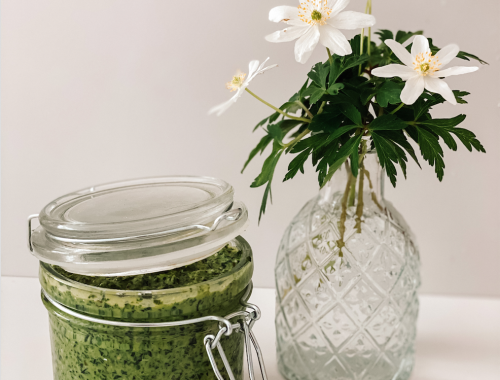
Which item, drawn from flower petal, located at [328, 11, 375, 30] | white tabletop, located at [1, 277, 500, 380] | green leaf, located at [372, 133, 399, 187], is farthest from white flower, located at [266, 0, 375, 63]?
white tabletop, located at [1, 277, 500, 380]

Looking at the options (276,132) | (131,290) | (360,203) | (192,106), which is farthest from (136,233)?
(192,106)

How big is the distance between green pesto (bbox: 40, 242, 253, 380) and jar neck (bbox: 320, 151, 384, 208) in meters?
0.18

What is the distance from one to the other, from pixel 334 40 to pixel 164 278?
307mm

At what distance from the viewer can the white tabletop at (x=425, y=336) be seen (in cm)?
71

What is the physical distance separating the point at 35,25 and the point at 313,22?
0.61 meters

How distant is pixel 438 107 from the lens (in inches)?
33.4

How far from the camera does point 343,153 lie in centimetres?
53

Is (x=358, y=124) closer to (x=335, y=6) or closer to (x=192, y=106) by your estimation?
(x=335, y=6)

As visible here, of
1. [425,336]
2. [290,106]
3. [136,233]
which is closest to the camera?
[136,233]

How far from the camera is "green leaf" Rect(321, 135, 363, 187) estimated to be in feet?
1.71

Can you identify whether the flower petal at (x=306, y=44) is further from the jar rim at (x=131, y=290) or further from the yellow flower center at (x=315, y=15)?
the jar rim at (x=131, y=290)

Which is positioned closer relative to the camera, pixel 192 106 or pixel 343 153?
pixel 343 153

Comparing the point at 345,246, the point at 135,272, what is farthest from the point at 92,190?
the point at 345,246

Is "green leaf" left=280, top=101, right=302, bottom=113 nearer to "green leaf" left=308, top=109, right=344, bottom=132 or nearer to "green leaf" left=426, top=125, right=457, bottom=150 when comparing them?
"green leaf" left=308, top=109, right=344, bottom=132
